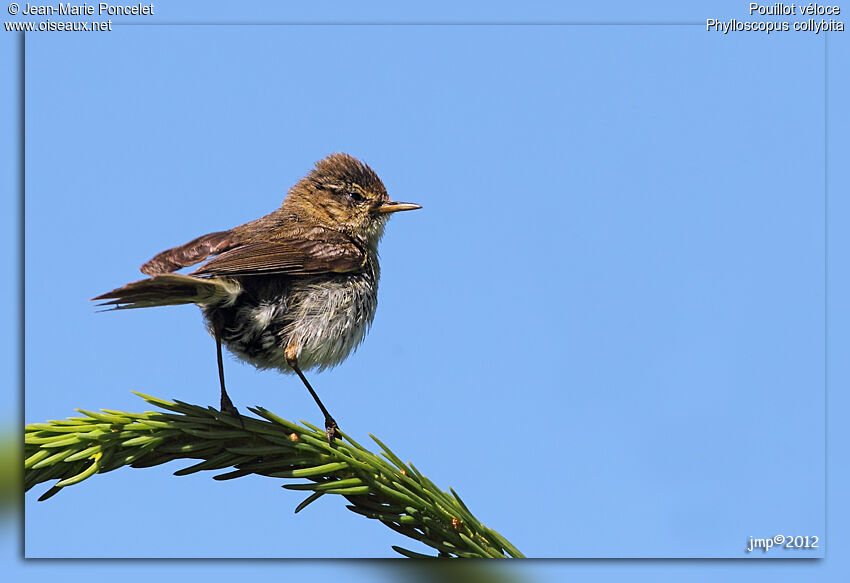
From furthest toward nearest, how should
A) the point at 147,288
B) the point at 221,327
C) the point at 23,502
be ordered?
the point at 221,327 → the point at 147,288 → the point at 23,502

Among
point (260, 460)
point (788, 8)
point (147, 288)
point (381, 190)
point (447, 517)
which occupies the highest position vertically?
point (788, 8)

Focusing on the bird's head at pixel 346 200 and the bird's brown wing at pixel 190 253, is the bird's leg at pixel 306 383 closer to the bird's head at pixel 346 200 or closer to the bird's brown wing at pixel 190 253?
the bird's brown wing at pixel 190 253

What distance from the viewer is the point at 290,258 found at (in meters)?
4.82

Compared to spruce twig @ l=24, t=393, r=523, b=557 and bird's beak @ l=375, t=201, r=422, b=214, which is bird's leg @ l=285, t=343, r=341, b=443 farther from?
bird's beak @ l=375, t=201, r=422, b=214

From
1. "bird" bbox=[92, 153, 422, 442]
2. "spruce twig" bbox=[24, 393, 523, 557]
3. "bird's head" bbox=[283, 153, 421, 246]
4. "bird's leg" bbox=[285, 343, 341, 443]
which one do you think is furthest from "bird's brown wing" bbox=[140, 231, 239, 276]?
"bird's head" bbox=[283, 153, 421, 246]

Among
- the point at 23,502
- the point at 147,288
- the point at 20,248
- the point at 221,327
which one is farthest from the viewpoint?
the point at 221,327

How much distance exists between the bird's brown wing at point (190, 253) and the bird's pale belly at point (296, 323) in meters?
0.27

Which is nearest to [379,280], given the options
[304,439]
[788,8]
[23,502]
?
[304,439]

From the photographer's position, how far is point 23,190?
4539 millimetres

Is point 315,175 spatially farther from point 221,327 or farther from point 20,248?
point 20,248

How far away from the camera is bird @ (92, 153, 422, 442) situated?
14.5 ft

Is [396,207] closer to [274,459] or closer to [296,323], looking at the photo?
[296,323]

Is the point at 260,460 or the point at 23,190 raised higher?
the point at 23,190

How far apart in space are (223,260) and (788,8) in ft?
12.4
